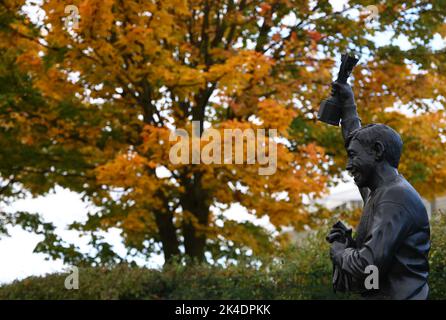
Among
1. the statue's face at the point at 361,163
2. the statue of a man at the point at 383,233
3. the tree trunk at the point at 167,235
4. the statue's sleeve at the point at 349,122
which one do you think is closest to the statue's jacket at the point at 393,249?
the statue of a man at the point at 383,233

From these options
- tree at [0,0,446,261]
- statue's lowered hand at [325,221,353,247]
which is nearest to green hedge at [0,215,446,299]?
tree at [0,0,446,261]

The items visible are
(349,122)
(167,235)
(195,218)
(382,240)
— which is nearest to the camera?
(382,240)

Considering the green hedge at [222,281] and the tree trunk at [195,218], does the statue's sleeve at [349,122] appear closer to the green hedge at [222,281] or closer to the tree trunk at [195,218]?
the green hedge at [222,281]

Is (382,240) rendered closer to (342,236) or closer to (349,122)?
(342,236)

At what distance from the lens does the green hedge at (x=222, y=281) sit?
10.4m

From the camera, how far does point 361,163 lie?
4.09 m

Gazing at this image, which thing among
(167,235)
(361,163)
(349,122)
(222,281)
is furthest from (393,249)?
(167,235)

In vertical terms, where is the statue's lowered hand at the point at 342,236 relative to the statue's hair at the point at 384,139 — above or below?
below

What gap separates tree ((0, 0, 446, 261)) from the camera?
11.0 meters

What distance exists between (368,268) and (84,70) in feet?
27.3

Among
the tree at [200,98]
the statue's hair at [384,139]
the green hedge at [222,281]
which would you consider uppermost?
the tree at [200,98]

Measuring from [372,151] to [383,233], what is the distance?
509 mm
